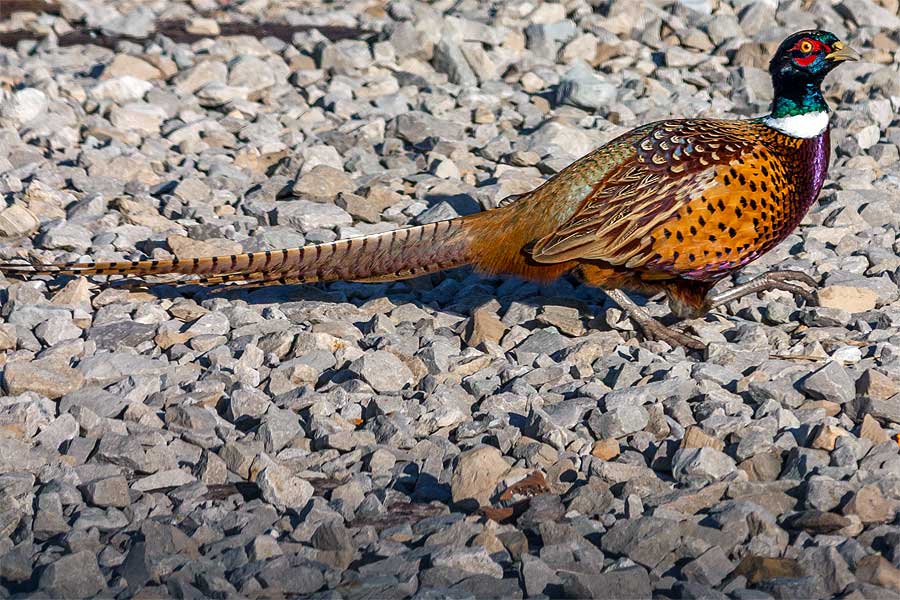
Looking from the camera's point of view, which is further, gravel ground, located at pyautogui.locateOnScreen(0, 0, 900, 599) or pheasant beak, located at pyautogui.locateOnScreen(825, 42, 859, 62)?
pheasant beak, located at pyautogui.locateOnScreen(825, 42, 859, 62)

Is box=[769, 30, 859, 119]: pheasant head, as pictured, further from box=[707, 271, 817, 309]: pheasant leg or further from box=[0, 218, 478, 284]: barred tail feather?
box=[0, 218, 478, 284]: barred tail feather

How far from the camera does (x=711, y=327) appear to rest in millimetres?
4883

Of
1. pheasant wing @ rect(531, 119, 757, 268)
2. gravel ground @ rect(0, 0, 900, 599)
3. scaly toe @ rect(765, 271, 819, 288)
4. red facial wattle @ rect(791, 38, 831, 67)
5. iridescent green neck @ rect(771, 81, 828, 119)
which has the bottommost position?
gravel ground @ rect(0, 0, 900, 599)

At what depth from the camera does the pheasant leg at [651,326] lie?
4652 millimetres

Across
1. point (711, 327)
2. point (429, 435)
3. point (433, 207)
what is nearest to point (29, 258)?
point (433, 207)

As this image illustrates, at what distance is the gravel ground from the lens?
3268mm

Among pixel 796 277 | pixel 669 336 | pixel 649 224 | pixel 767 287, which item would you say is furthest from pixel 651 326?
pixel 796 277

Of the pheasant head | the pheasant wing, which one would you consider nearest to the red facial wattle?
the pheasant head

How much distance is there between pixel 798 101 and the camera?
193 inches

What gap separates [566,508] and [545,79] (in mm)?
4746

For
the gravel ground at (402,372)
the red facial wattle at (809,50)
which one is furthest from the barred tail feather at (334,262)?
the red facial wattle at (809,50)

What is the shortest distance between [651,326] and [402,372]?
106 cm

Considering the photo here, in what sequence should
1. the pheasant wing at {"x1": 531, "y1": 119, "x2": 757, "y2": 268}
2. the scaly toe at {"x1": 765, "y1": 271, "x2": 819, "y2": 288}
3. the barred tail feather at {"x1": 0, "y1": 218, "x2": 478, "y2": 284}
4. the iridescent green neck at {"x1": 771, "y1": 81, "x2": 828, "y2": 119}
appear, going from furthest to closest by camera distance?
the scaly toe at {"x1": 765, "y1": 271, "x2": 819, "y2": 288} < the iridescent green neck at {"x1": 771, "y1": 81, "x2": 828, "y2": 119} < the barred tail feather at {"x1": 0, "y1": 218, "x2": 478, "y2": 284} < the pheasant wing at {"x1": 531, "y1": 119, "x2": 757, "y2": 268}

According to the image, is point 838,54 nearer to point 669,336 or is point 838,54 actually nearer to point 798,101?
point 798,101
